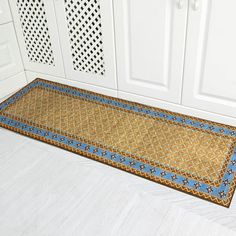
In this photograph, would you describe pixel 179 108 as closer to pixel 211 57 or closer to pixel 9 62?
pixel 211 57

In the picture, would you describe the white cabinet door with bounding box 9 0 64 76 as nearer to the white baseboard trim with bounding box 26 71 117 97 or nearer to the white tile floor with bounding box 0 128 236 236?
the white baseboard trim with bounding box 26 71 117 97

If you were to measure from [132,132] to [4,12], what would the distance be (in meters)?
1.23

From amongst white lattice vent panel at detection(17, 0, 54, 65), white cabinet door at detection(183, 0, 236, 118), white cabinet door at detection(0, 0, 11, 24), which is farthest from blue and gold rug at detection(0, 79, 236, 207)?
white cabinet door at detection(0, 0, 11, 24)

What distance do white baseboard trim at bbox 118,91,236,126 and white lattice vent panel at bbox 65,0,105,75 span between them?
25 cm

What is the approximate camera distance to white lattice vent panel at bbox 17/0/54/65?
2100 mm

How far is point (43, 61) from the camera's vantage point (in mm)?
2330

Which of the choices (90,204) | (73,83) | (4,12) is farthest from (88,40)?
(90,204)

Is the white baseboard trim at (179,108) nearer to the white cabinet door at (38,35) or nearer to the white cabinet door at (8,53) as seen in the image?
the white cabinet door at (38,35)

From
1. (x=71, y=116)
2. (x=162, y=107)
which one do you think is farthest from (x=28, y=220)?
(x=162, y=107)

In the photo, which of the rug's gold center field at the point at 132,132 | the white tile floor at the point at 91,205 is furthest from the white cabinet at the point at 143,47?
the white tile floor at the point at 91,205

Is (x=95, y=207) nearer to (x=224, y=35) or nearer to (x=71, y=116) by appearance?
(x=71, y=116)

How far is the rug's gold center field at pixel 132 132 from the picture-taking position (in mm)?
1636

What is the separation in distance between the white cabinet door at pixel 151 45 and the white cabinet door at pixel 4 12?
2.78 feet

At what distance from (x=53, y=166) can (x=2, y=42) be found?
1069mm
